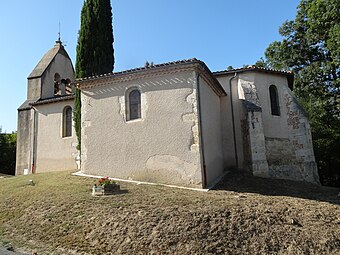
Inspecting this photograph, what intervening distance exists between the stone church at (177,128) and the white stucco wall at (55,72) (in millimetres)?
1963

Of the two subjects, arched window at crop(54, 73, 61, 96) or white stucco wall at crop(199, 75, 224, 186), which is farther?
arched window at crop(54, 73, 61, 96)

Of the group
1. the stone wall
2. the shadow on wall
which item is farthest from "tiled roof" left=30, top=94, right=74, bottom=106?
the shadow on wall

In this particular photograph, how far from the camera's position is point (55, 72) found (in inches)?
822

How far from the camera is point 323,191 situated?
11758mm

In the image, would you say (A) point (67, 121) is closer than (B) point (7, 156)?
Yes

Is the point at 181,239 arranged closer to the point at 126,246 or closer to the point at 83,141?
the point at 126,246

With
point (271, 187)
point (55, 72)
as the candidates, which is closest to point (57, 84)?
point (55, 72)

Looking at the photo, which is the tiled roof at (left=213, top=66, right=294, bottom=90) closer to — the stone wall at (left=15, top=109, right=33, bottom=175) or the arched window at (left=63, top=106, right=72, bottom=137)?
the arched window at (left=63, top=106, right=72, bottom=137)

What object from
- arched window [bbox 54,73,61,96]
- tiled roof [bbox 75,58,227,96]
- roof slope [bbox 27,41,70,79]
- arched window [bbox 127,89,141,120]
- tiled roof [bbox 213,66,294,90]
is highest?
roof slope [bbox 27,41,70,79]

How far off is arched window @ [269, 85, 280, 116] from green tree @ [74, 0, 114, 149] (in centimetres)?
892

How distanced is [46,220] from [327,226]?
706 cm

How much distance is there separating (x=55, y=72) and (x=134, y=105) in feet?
38.5

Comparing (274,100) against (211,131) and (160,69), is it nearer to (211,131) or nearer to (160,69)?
(211,131)

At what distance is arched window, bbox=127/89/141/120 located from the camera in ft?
38.5
